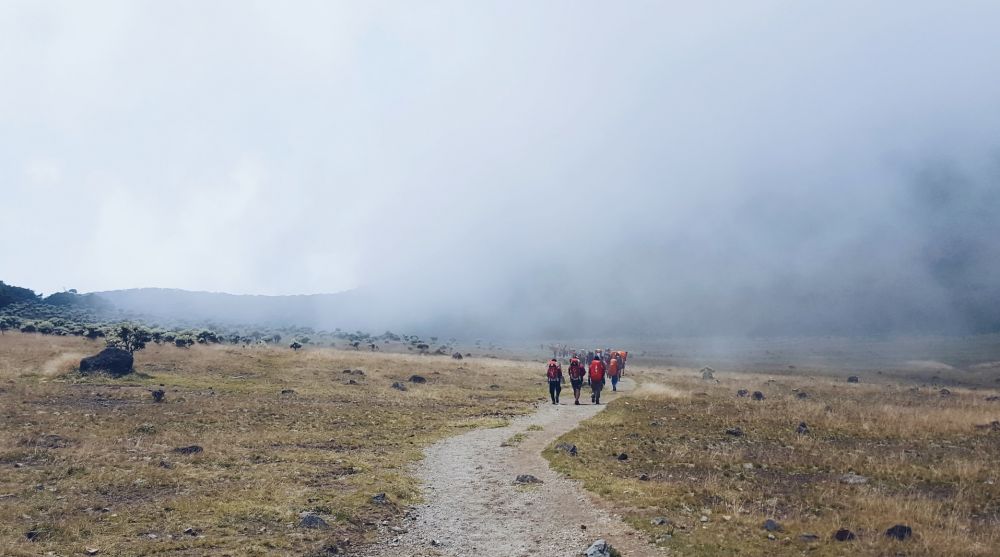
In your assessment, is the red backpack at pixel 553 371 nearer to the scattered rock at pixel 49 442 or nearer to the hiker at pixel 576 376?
the hiker at pixel 576 376

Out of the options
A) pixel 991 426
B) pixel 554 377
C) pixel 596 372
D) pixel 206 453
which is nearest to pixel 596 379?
pixel 596 372

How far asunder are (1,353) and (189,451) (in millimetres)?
33126

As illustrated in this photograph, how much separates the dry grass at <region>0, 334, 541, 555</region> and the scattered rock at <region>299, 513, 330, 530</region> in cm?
23

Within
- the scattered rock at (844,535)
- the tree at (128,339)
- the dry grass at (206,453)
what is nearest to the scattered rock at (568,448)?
the dry grass at (206,453)

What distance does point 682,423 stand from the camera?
28391 millimetres

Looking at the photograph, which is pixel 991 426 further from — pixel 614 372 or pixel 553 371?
pixel 614 372

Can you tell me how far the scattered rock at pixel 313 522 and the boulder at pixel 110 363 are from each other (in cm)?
3289

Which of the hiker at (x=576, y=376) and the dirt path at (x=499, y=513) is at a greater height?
the hiker at (x=576, y=376)

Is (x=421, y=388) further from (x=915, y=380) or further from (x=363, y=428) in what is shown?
(x=915, y=380)

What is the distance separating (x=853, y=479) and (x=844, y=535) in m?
7.10

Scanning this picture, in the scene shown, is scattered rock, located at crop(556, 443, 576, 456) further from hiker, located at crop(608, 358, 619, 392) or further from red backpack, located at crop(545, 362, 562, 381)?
hiker, located at crop(608, 358, 619, 392)

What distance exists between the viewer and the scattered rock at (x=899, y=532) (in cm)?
1162

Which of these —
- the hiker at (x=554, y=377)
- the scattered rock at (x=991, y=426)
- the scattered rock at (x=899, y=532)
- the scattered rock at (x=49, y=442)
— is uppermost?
the hiker at (x=554, y=377)

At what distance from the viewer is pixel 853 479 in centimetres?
1772
